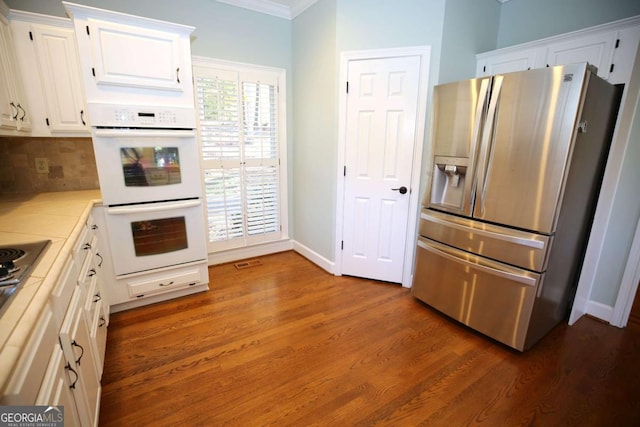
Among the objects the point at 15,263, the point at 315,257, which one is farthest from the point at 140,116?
the point at 315,257

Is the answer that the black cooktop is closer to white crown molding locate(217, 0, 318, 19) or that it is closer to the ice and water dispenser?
the ice and water dispenser

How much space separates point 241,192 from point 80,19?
6.38 feet

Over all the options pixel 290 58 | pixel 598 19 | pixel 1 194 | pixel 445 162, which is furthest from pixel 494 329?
pixel 1 194

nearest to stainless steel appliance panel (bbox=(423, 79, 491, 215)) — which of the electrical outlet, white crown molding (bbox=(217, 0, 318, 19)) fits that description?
white crown molding (bbox=(217, 0, 318, 19))

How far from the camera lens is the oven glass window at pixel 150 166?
7.31ft

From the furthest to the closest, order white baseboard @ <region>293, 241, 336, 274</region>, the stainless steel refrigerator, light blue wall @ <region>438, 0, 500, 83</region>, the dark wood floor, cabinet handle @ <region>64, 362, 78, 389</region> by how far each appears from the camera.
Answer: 1. white baseboard @ <region>293, 241, 336, 274</region>
2. light blue wall @ <region>438, 0, 500, 83</region>
3. the stainless steel refrigerator
4. the dark wood floor
5. cabinet handle @ <region>64, 362, 78, 389</region>

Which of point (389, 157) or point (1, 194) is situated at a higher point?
point (389, 157)

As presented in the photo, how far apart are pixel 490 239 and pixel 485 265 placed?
20cm

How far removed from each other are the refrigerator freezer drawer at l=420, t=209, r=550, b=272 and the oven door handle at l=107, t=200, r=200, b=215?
2.03m

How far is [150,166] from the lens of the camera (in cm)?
231

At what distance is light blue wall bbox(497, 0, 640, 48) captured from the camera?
7.50ft

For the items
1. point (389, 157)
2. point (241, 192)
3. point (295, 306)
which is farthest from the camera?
point (241, 192)

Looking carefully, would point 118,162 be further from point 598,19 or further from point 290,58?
point 598,19

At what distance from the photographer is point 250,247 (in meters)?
3.66
